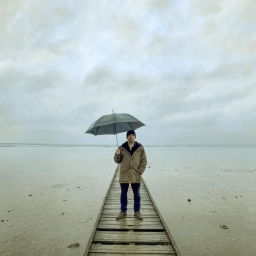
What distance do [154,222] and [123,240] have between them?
1.77 m

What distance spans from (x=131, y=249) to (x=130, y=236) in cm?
78

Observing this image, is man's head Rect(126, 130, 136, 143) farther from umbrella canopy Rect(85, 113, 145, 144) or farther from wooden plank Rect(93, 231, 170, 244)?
wooden plank Rect(93, 231, 170, 244)

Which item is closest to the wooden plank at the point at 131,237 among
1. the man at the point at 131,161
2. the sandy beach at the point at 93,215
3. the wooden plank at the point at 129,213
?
the man at the point at 131,161

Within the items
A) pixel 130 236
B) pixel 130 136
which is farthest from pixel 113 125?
pixel 130 236

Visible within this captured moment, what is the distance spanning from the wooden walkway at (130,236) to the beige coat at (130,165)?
1.39 meters

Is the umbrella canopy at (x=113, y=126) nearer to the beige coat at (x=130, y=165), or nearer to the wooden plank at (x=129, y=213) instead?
the beige coat at (x=130, y=165)

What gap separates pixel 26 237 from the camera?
9.81 metres

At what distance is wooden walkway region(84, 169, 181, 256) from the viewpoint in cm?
620

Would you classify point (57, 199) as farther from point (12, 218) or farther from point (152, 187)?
point (152, 187)

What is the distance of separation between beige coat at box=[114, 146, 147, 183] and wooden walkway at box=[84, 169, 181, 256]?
1.39 meters

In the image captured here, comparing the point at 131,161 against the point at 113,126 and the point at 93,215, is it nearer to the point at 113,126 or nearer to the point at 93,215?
the point at 113,126

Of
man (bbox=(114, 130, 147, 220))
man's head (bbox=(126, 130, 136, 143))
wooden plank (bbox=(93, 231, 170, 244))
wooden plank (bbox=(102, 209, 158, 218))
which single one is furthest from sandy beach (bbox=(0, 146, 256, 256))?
man's head (bbox=(126, 130, 136, 143))

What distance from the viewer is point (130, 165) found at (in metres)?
7.86

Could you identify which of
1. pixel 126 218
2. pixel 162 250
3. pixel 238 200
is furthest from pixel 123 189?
pixel 238 200
